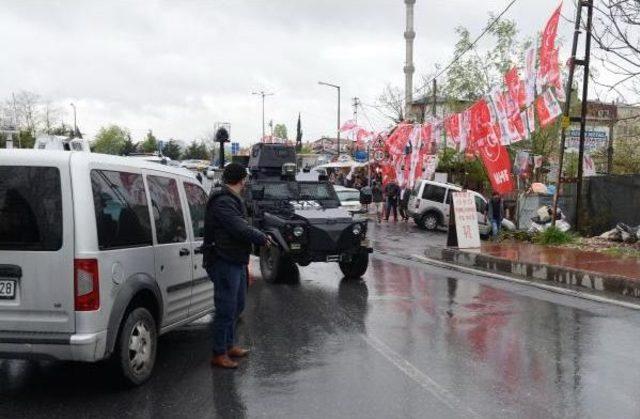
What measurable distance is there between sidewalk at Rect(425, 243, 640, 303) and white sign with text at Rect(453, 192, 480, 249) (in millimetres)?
294

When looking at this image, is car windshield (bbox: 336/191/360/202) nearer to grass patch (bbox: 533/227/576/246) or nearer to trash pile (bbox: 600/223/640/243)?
grass patch (bbox: 533/227/576/246)

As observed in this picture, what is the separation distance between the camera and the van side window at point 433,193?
25.5m

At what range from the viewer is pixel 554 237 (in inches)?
620

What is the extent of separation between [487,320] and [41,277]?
5384mm

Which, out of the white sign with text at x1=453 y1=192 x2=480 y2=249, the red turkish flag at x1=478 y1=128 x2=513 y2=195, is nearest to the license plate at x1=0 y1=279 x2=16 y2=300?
the white sign with text at x1=453 y1=192 x2=480 y2=249

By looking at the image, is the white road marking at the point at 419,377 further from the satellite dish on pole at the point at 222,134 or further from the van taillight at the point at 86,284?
the satellite dish on pole at the point at 222,134

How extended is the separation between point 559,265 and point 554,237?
13.3ft

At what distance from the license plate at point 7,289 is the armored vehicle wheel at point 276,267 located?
Answer: 20.5ft

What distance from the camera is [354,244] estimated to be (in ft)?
36.4

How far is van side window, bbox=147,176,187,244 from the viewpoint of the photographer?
5816mm

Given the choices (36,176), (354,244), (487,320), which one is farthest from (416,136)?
(36,176)

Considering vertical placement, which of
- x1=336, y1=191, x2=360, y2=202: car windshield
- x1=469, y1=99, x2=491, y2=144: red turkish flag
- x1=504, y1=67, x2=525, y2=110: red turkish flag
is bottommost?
x1=336, y1=191, x2=360, y2=202: car windshield

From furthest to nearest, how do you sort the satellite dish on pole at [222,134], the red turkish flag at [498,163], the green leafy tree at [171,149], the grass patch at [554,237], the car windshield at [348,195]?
the green leafy tree at [171,149], the car windshield at [348,195], the red turkish flag at [498,163], the grass patch at [554,237], the satellite dish on pole at [222,134]

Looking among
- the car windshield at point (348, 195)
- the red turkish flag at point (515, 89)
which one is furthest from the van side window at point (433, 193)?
the red turkish flag at point (515, 89)
